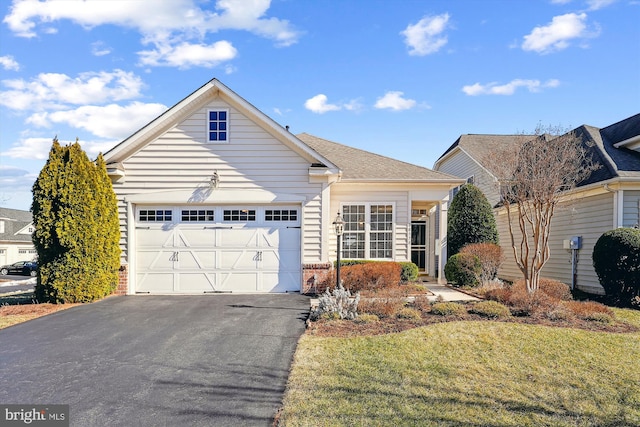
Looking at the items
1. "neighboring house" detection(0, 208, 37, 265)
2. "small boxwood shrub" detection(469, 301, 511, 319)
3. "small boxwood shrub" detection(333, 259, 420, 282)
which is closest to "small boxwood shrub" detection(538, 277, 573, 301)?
"small boxwood shrub" detection(469, 301, 511, 319)

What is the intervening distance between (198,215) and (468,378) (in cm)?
847

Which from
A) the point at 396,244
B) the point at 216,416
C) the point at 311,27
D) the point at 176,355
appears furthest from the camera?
the point at 396,244

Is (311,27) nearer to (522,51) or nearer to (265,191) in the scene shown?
(265,191)

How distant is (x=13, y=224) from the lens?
35.5m

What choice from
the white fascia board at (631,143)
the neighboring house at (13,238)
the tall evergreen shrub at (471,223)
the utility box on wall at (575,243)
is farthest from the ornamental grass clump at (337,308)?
the neighboring house at (13,238)

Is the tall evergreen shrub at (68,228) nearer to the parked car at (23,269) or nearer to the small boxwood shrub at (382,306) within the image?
the small boxwood shrub at (382,306)

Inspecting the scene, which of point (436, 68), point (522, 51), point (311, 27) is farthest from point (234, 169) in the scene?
point (522, 51)

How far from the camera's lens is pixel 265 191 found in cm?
1095

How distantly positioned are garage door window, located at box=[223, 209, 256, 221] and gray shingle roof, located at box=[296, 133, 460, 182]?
289cm

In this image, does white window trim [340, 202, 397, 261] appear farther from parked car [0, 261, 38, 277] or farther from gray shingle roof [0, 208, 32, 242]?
gray shingle roof [0, 208, 32, 242]

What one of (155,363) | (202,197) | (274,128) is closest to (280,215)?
(202,197)

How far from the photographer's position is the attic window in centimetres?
1111

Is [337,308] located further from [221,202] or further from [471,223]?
[471,223]

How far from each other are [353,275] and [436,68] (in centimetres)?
722
